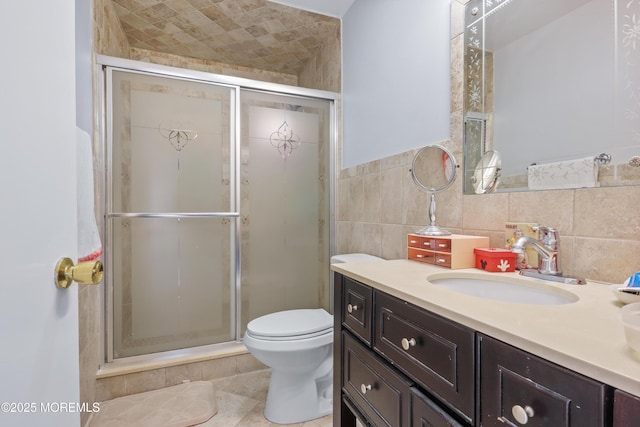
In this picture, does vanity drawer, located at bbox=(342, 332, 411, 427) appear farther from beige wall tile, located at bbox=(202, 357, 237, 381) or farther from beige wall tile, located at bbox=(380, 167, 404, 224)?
beige wall tile, located at bbox=(202, 357, 237, 381)

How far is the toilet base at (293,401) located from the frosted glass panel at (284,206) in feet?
2.19

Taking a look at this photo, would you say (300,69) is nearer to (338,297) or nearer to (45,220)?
(338,297)

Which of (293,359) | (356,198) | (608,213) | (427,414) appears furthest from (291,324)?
(608,213)

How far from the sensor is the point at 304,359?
1510 mm

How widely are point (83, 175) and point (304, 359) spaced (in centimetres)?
127

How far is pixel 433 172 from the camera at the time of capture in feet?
4.53

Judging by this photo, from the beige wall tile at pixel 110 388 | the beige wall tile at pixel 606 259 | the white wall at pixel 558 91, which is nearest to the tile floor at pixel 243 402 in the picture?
the beige wall tile at pixel 110 388

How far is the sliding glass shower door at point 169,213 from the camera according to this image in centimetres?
187

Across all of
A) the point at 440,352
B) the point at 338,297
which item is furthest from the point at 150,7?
the point at 440,352

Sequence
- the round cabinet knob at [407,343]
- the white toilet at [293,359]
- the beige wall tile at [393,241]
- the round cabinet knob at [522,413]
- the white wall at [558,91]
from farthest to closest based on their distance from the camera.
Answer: the beige wall tile at [393,241]
the white toilet at [293,359]
the white wall at [558,91]
the round cabinet knob at [407,343]
the round cabinet knob at [522,413]

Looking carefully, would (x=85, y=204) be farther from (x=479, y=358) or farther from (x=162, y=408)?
(x=479, y=358)

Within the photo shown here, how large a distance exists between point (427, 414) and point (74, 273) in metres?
0.78

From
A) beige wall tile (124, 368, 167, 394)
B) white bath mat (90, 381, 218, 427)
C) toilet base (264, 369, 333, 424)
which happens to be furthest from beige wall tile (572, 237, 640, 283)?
beige wall tile (124, 368, 167, 394)

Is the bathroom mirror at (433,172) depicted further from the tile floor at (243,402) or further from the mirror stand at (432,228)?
the tile floor at (243,402)
